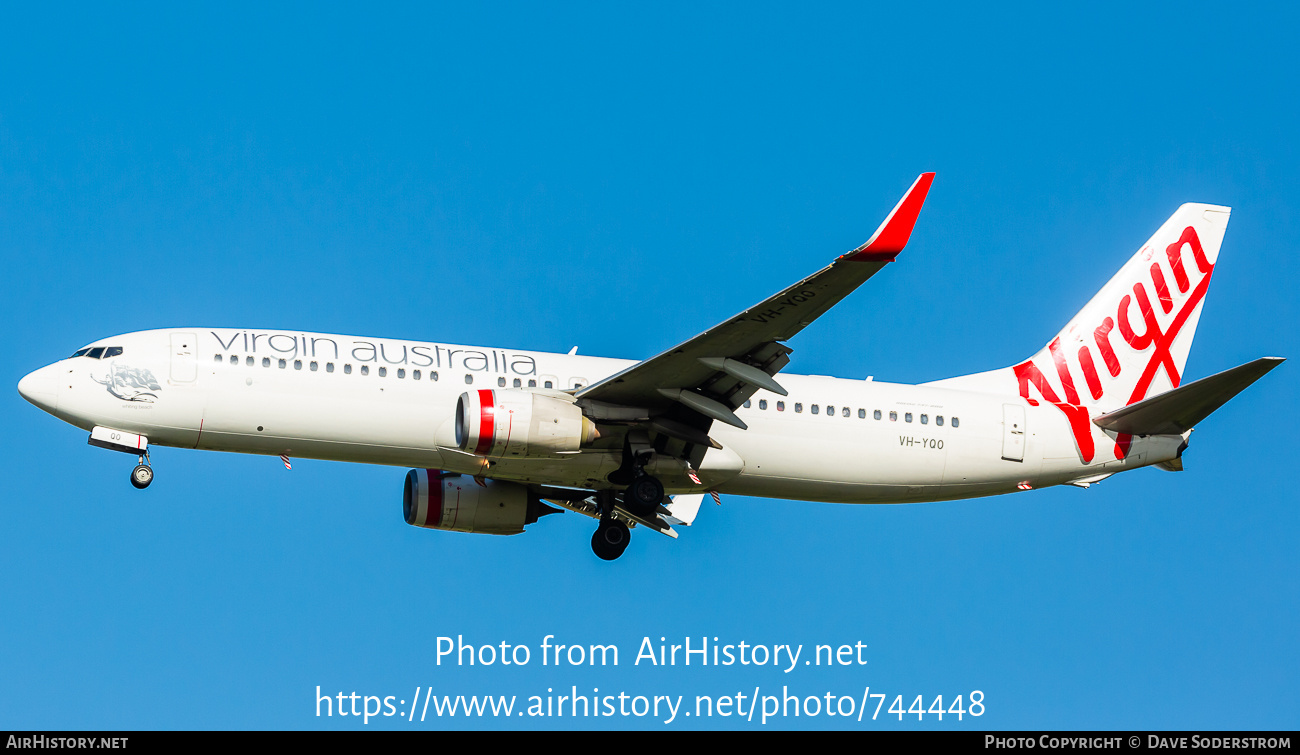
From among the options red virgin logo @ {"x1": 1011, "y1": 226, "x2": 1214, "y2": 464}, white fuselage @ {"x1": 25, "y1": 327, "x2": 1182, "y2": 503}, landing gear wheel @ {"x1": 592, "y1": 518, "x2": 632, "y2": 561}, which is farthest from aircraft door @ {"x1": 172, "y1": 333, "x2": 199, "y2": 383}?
red virgin logo @ {"x1": 1011, "y1": 226, "x2": 1214, "y2": 464}

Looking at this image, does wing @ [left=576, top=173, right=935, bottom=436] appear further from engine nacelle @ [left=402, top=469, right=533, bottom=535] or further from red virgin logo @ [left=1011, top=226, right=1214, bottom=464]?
red virgin logo @ [left=1011, top=226, right=1214, bottom=464]

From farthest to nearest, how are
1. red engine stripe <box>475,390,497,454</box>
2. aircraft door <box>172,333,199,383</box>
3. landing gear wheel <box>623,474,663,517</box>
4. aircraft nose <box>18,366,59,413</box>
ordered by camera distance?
landing gear wheel <box>623,474,663,517</box>
aircraft nose <box>18,366,59,413</box>
aircraft door <box>172,333,199,383</box>
red engine stripe <box>475,390,497,454</box>

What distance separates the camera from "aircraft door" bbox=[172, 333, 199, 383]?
2920 cm

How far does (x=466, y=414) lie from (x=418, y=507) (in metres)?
6.30

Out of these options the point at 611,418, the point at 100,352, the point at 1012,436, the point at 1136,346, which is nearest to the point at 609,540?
the point at 611,418

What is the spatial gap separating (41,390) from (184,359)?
3108 millimetres

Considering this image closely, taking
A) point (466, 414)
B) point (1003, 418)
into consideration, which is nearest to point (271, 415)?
point (466, 414)

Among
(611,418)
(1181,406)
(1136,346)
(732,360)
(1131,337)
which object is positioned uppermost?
(1131,337)

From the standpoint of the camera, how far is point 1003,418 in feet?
108

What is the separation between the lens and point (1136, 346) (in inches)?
1406

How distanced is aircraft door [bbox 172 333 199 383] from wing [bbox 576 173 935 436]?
806 centimetres

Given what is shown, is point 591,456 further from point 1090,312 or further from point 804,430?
point 1090,312

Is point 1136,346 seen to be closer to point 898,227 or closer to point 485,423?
point 898,227

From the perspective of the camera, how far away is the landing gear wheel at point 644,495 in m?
29.9
